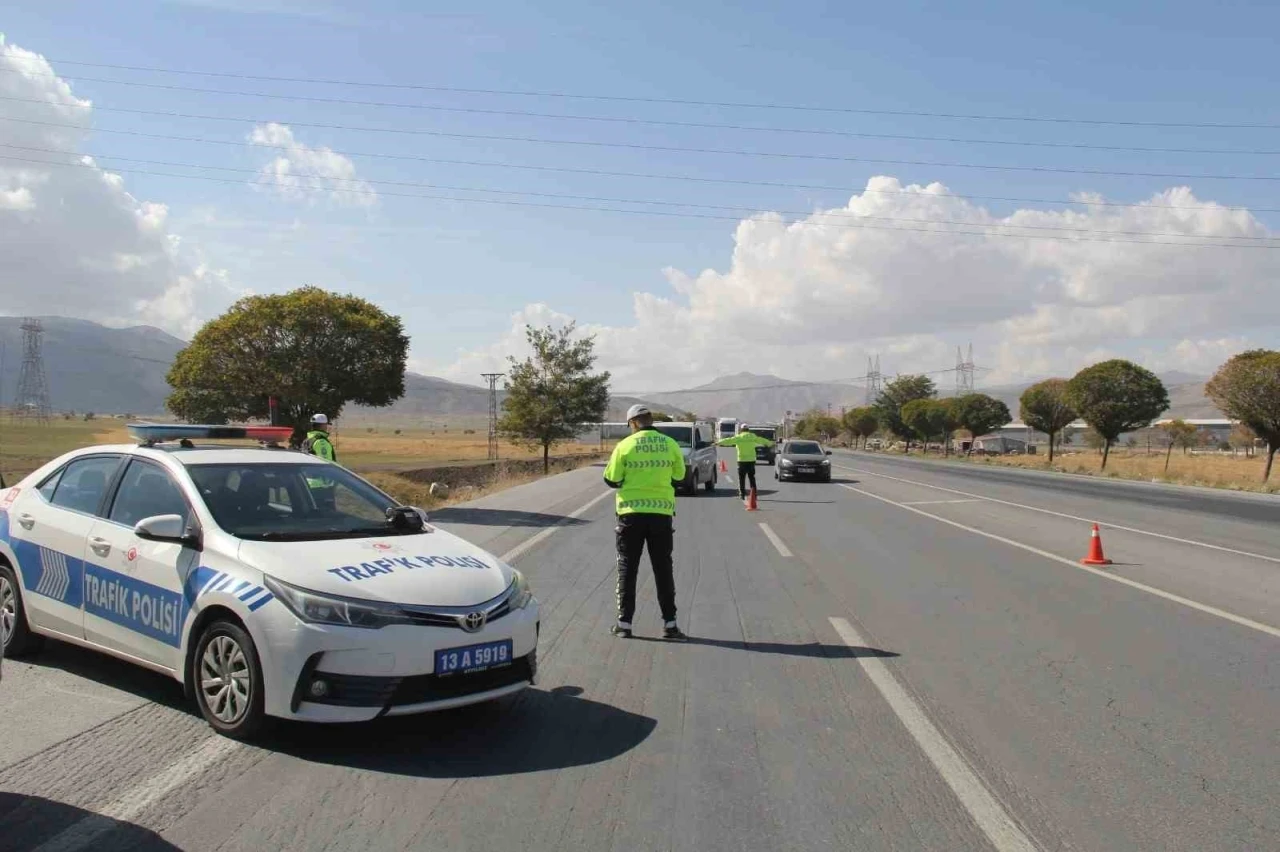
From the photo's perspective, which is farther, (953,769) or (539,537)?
(539,537)

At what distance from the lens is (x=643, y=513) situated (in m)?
7.77

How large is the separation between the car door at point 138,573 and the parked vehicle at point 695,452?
20.1 metres

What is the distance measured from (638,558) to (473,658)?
2.84 m

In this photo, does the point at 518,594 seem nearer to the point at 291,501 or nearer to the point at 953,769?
the point at 291,501

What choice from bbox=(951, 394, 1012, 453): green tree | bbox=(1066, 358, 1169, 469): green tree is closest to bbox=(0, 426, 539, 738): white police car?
bbox=(1066, 358, 1169, 469): green tree

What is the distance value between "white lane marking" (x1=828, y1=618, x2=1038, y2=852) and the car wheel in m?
5.49

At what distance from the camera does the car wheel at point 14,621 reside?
6359 mm

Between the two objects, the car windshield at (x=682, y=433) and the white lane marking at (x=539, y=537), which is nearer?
the white lane marking at (x=539, y=537)

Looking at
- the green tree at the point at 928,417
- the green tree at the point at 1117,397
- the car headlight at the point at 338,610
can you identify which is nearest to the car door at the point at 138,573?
the car headlight at the point at 338,610

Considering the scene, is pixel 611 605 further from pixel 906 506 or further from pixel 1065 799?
pixel 906 506

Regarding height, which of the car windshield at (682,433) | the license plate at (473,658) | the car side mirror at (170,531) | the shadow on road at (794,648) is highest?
the car windshield at (682,433)

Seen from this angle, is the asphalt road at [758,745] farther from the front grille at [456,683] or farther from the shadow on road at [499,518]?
the shadow on road at [499,518]

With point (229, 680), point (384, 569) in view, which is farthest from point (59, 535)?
point (384, 569)

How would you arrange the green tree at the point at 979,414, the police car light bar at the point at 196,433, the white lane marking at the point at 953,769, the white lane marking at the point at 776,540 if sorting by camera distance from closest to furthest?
the white lane marking at the point at 953,769
the police car light bar at the point at 196,433
the white lane marking at the point at 776,540
the green tree at the point at 979,414
